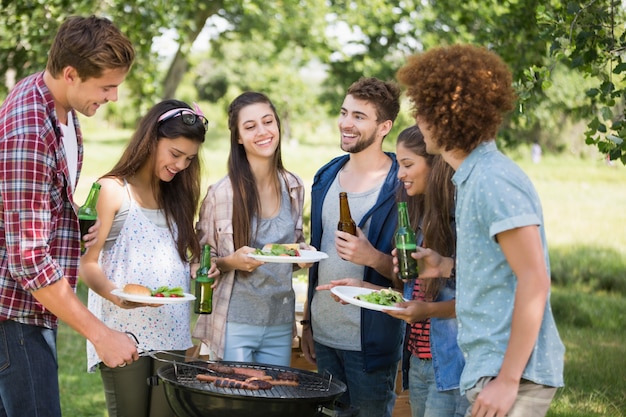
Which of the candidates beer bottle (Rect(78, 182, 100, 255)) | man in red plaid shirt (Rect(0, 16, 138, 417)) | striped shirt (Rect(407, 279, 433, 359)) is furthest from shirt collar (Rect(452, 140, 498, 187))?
beer bottle (Rect(78, 182, 100, 255))

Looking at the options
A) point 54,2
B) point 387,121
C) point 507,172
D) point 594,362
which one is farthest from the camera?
point 54,2

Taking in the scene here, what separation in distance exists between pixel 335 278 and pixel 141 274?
0.96m

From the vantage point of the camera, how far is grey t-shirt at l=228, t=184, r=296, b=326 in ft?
12.9

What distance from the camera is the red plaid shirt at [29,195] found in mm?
2691

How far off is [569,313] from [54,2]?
6.52m

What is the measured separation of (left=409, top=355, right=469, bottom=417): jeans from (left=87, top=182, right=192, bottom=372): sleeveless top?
1071mm

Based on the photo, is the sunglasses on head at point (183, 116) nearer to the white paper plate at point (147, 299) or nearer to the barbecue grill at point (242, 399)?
the white paper plate at point (147, 299)

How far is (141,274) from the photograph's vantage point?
368 centimetres

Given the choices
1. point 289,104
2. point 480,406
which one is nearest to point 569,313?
point 480,406

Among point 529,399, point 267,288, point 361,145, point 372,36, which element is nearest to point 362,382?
point 267,288

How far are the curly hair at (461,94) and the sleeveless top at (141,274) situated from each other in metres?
1.62

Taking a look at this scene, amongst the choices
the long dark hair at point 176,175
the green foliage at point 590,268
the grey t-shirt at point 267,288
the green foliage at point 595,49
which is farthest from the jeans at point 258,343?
the green foliage at point 590,268

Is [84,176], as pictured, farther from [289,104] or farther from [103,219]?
[289,104]

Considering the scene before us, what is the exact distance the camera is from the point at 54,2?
9.00 metres
